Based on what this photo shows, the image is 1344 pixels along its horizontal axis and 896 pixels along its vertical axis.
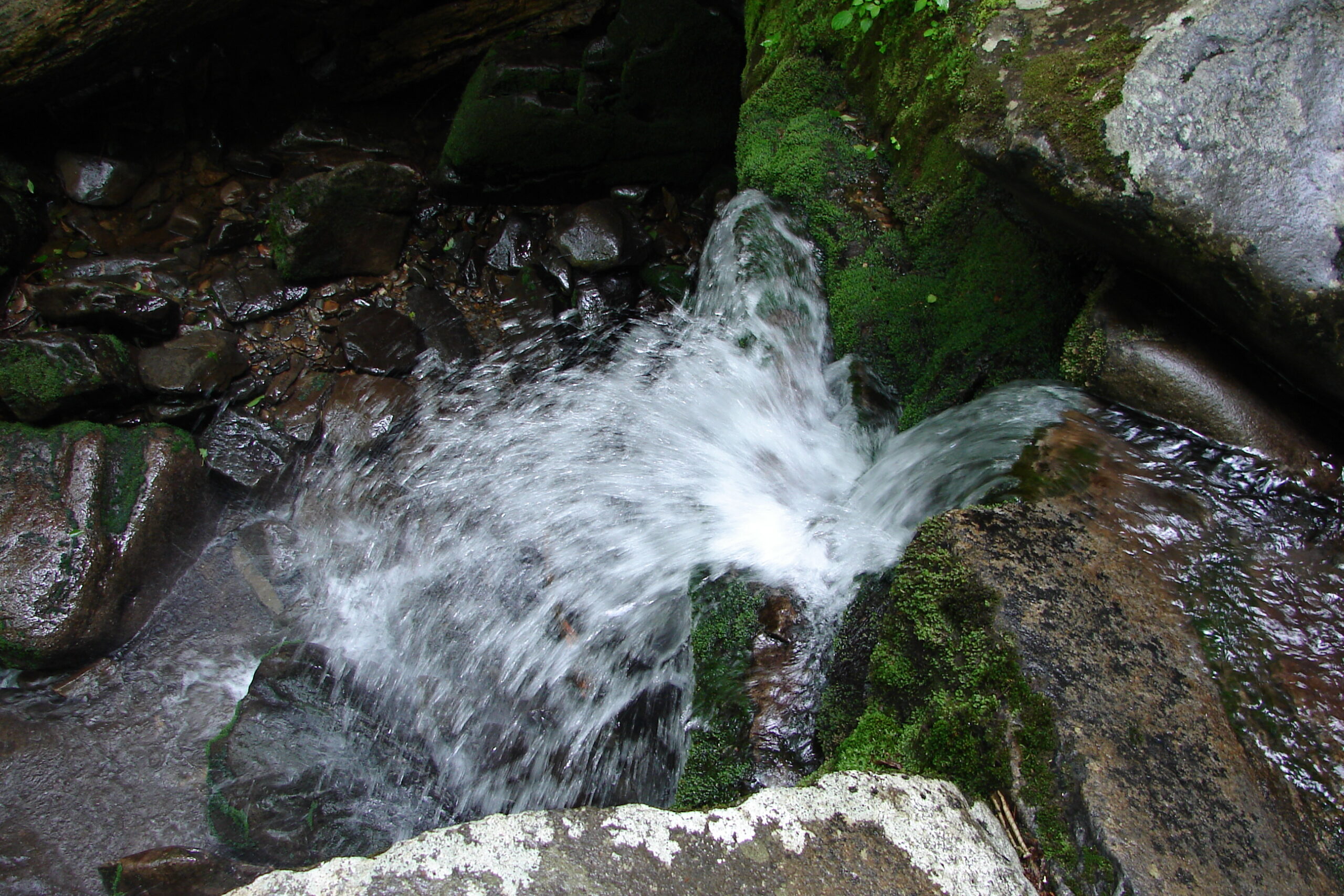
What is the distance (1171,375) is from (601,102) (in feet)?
14.6

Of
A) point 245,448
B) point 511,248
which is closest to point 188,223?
point 245,448

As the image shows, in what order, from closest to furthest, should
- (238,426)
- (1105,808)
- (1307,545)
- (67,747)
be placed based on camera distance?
(1105,808), (1307,545), (67,747), (238,426)

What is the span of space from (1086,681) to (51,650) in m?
4.71

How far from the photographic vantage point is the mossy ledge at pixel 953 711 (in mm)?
1857

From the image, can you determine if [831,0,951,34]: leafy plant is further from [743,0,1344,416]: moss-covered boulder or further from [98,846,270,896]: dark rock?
[98,846,270,896]: dark rock

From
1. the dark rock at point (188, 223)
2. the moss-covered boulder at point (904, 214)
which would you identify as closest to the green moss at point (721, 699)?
the moss-covered boulder at point (904, 214)

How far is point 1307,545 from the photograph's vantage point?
2408mm

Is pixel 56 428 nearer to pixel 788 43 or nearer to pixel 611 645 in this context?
pixel 611 645

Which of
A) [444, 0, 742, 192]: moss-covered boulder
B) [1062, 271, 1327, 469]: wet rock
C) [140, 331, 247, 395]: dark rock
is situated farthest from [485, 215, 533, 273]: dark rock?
[1062, 271, 1327, 469]: wet rock

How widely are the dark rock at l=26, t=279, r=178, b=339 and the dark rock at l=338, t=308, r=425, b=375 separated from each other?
3.90 ft

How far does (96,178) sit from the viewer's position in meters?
5.55

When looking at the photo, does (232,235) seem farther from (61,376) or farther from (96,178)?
(61,376)

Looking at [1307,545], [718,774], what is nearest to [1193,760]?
[1307,545]

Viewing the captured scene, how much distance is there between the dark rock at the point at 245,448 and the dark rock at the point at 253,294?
2.73 ft
